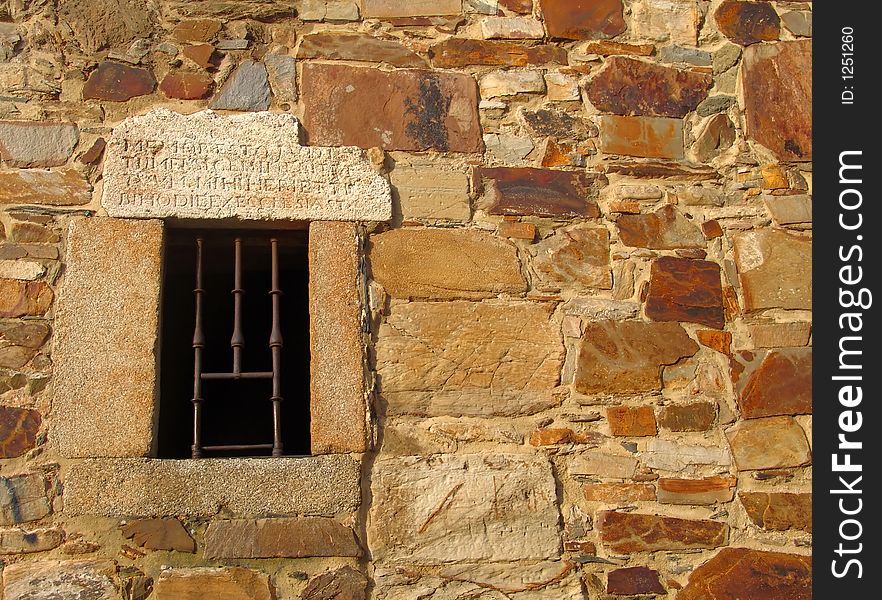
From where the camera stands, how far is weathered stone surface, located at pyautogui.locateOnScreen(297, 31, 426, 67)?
11.3ft

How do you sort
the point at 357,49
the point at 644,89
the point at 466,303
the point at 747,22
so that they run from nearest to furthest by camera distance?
1. the point at 466,303
2. the point at 357,49
3. the point at 644,89
4. the point at 747,22

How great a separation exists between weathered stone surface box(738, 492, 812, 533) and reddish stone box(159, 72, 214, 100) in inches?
96.6

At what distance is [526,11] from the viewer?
3596 mm

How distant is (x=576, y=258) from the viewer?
10.9 ft

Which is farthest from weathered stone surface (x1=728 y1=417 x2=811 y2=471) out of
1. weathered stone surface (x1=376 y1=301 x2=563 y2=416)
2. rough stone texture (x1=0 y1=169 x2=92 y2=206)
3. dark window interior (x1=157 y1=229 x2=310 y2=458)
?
rough stone texture (x1=0 y1=169 x2=92 y2=206)

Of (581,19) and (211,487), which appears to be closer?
(211,487)

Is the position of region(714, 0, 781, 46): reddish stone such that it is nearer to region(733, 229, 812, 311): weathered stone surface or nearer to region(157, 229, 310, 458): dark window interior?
region(733, 229, 812, 311): weathered stone surface

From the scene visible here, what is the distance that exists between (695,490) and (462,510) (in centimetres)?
83

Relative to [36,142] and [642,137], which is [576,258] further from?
[36,142]

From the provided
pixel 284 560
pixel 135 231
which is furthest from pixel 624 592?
pixel 135 231

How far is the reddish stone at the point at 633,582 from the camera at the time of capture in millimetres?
2998

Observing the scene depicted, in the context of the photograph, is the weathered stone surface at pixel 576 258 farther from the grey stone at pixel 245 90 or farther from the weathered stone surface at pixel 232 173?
the grey stone at pixel 245 90

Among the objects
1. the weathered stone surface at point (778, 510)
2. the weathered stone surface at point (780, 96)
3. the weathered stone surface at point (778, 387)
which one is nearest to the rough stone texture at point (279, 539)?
the weathered stone surface at point (778, 510)

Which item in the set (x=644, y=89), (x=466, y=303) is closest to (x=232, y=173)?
(x=466, y=303)
